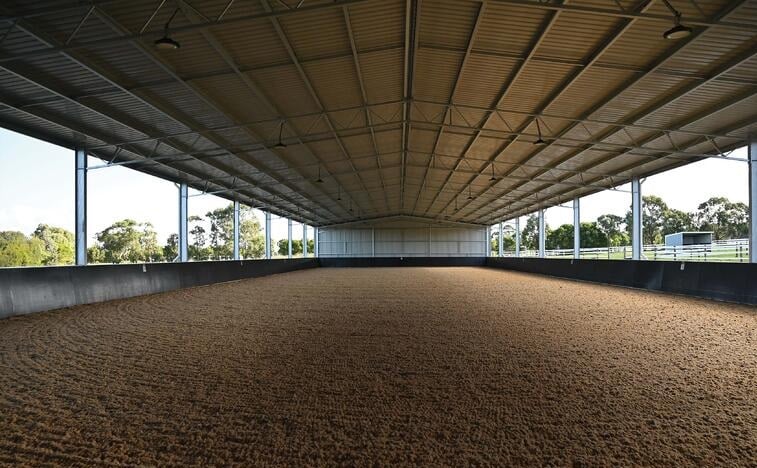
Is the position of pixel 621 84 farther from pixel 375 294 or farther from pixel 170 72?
pixel 170 72

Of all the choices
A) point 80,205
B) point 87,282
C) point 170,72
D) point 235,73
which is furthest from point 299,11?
→ point 80,205

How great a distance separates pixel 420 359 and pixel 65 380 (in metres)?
4.32

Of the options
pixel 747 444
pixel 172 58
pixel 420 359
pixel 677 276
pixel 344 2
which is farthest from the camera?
pixel 677 276

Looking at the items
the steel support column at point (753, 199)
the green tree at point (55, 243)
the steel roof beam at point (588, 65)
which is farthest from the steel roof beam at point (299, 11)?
the green tree at point (55, 243)

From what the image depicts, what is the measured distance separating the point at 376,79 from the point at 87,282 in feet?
36.3

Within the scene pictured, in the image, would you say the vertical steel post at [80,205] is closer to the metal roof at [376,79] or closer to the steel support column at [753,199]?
the metal roof at [376,79]

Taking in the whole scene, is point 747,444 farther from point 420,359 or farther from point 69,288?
point 69,288

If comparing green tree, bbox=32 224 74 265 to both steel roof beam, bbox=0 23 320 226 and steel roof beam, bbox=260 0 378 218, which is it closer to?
steel roof beam, bbox=0 23 320 226

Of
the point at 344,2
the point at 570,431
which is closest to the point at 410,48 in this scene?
the point at 344,2

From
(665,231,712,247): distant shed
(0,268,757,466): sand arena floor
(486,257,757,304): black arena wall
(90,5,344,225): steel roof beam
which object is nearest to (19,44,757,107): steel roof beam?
(90,5,344,225): steel roof beam

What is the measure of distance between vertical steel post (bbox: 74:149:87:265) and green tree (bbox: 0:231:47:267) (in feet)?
63.6

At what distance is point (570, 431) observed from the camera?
349 centimetres

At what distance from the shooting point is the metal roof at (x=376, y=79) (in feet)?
31.0

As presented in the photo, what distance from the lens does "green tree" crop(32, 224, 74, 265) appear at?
40438mm
